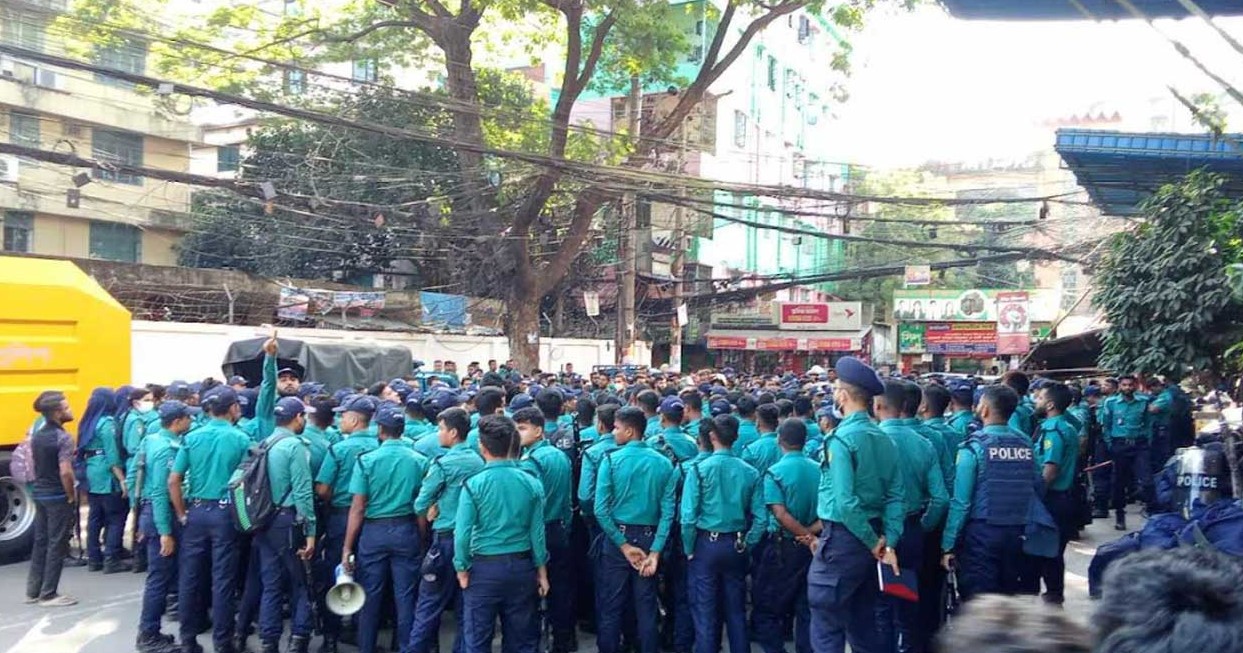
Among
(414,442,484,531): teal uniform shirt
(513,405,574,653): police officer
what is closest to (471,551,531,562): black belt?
(414,442,484,531): teal uniform shirt

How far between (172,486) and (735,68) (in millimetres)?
29599

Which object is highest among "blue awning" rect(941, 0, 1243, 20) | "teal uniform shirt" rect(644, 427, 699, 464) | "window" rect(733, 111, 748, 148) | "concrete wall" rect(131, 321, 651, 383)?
"window" rect(733, 111, 748, 148)

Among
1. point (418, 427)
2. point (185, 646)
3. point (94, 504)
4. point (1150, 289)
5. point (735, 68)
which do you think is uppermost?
point (735, 68)

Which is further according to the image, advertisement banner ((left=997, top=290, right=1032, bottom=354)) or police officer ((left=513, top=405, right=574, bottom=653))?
advertisement banner ((left=997, top=290, right=1032, bottom=354))

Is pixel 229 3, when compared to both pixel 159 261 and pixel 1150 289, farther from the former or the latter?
pixel 1150 289

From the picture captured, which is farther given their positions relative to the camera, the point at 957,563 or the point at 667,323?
the point at 667,323

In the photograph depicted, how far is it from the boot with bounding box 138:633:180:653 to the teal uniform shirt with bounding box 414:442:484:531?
2.17 metres

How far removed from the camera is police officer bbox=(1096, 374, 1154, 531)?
12.3m

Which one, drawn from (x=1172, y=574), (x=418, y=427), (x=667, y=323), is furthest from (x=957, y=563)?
(x=667, y=323)

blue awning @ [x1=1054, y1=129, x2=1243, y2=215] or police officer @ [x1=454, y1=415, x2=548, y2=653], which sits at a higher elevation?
blue awning @ [x1=1054, y1=129, x2=1243, y2=215]

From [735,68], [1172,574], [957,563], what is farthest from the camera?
[735,68]

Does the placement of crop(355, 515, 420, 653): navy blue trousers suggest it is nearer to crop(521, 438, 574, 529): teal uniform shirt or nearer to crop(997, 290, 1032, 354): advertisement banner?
crop(521, 438, 574, 529): teal uniform shirt

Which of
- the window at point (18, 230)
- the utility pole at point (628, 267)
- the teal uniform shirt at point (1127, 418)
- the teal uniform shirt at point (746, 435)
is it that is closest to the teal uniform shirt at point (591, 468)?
the teal uniform shirt at point (746, 435)

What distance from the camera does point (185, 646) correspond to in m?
6.68
